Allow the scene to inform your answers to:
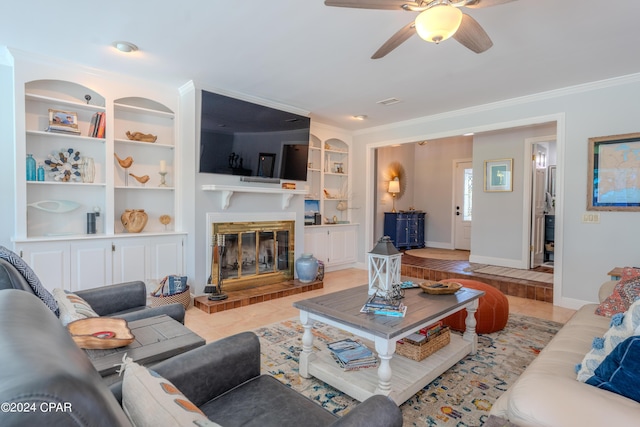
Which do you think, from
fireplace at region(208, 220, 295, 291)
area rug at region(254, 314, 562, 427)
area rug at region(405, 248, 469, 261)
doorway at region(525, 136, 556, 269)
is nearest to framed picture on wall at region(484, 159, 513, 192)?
doorway at region(525, 136, 556, 269)

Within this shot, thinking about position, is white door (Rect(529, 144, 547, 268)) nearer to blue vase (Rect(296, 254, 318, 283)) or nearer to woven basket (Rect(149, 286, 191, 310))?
blue vase (Rect(296, 254, 318, 283))

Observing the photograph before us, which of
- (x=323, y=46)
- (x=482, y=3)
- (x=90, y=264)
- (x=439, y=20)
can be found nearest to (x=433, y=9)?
(x=439, y=20)

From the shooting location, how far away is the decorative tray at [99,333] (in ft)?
4.69

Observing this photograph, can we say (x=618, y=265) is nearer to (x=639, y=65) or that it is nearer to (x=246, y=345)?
(x=639, y=65)

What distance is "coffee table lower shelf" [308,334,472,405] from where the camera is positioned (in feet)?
6.43

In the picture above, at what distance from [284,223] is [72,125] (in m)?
2.67

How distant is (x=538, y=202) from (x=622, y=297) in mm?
3894

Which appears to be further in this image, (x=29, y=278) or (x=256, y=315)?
(x=256, y=315)

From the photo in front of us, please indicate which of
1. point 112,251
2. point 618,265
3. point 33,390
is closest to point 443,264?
point 618,265

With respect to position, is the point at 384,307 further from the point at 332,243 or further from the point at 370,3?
the point at 332,243

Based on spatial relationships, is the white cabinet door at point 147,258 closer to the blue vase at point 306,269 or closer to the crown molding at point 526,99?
the blue vase at point 306,269

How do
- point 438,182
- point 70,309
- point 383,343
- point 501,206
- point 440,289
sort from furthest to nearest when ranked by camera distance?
point 438,182 < point 501,206 < point 440,289 < point 383,343 < point 70,309

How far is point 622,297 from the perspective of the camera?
88.0 inches

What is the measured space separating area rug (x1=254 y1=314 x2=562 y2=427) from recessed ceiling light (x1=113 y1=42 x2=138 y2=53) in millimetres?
2780
